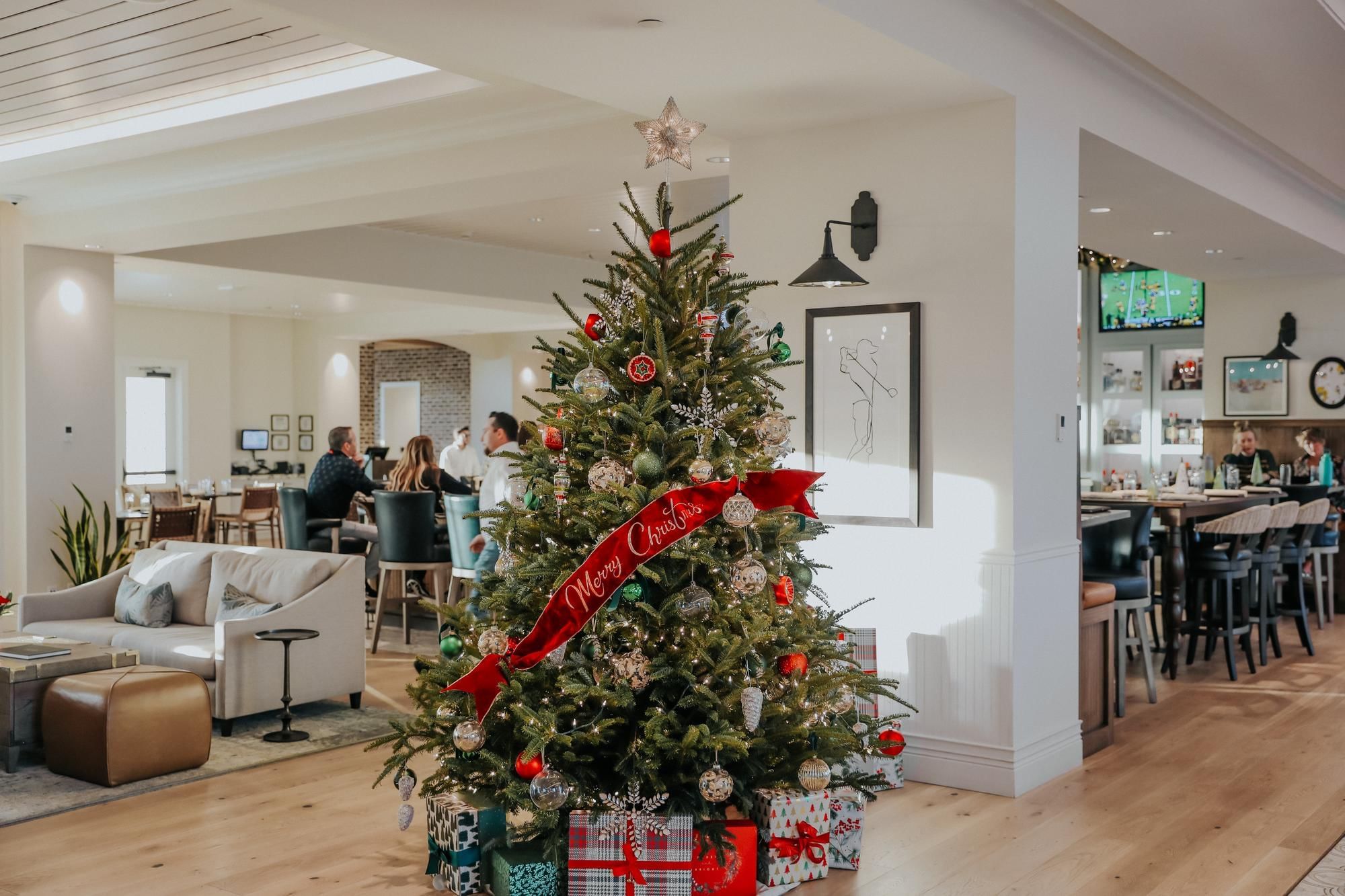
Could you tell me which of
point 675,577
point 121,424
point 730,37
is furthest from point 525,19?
point 121,424

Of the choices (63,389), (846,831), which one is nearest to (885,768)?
(846,831)

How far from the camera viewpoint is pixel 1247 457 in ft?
31.4

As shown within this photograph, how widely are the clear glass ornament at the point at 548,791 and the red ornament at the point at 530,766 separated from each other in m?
0.05

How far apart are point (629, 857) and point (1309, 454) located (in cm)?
821

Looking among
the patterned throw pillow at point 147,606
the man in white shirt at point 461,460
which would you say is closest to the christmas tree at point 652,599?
the patterned throw pillow at point 147,606

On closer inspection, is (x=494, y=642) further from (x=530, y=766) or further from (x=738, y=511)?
(x=738, y=511)

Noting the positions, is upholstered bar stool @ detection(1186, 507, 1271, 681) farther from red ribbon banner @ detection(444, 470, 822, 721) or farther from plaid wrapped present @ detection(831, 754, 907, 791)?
red ribbon banner @ detection(444, 470, 822, 721)

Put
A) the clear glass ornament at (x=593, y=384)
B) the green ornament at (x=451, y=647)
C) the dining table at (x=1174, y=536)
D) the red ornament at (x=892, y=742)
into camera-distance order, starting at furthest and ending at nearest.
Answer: the dining table at (x=1174, y=536)
the red ornament at (x=892, y=742)
the green ornament at (x=451, y=647)
the clear glass ornament at (x=593, y=384)

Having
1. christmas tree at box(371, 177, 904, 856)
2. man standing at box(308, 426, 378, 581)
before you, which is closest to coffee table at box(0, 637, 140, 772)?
christmas tree at box(371, 177, 904, 856)

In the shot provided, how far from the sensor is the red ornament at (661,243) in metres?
3.41

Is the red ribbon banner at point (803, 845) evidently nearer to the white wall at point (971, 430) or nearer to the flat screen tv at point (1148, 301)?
the white wall at point (971, 430)

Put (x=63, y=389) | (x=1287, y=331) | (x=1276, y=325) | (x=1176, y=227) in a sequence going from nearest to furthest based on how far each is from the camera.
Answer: (x=1176, y=227) → (x=63, y=389) → (x=1287, y=331) → (x=1276, y=325)

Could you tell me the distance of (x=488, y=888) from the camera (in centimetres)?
348

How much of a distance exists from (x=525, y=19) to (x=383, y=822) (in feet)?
9.16
